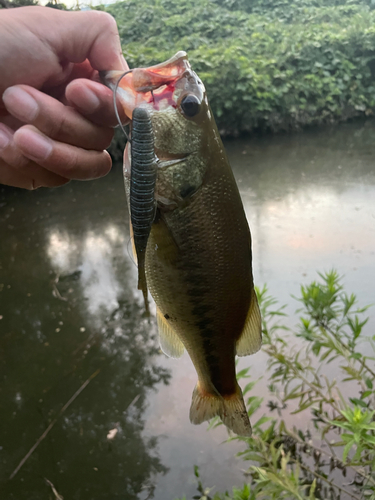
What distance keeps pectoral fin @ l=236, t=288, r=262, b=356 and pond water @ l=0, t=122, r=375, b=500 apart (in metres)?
1.40

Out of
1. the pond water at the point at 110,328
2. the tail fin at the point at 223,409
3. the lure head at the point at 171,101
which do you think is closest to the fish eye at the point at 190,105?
the lure head at the point at 171,101

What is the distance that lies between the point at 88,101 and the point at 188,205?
0.50 m

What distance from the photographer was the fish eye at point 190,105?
3.31 ft

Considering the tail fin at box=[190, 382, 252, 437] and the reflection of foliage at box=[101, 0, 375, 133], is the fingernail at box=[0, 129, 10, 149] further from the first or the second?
the reflection of foliage at box=[101, 0, 375, 133]

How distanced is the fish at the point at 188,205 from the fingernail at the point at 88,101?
20 cm

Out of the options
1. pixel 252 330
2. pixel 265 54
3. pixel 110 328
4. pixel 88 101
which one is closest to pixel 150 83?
pixel 88 101

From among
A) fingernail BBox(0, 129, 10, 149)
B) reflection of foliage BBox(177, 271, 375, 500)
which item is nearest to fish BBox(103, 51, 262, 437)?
fingernail BBox(0, 129, 10, 149)

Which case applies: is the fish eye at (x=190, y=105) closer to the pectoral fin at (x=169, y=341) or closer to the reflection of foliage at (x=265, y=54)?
the pectoral fin at (x=169, y=341)

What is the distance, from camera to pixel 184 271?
106cm

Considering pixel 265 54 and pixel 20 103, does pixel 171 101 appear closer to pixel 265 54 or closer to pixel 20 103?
pixel 20 103

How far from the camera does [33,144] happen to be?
1.23 meters

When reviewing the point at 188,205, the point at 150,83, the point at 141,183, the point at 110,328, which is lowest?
the point at 110,328

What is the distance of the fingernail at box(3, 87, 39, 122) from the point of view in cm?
120

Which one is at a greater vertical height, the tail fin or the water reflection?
the tail fin
